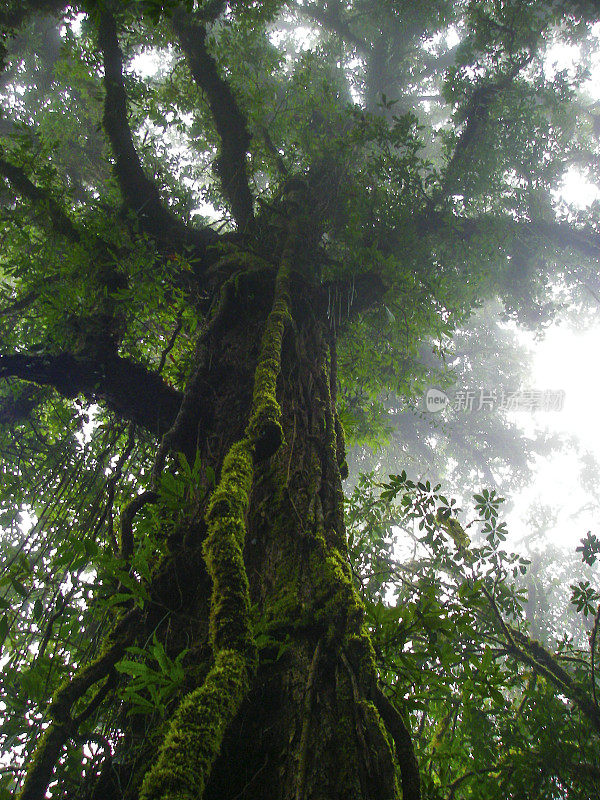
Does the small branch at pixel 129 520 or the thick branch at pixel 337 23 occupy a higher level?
the thick branch at pixel 337 23

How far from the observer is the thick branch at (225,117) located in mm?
4992

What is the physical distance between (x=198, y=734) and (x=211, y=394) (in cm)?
197

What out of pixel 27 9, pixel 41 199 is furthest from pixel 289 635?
pixel 27 9

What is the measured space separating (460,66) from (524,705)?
8.90 metres

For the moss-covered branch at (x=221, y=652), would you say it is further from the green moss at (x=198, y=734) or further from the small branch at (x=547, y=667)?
the small branch at (x=547, y=667)

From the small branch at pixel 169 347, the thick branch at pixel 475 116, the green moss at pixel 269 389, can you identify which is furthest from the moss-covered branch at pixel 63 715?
the thick branch at pixel 475 116

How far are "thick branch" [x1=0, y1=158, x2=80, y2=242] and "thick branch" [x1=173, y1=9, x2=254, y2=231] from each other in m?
1.92

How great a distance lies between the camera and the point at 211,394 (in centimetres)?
264

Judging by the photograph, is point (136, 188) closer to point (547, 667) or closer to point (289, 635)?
point (289, 635)

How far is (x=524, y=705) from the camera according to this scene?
10.0 feet

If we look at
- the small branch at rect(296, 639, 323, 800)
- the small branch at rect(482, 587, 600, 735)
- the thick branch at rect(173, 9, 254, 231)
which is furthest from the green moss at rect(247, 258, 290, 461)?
the thick branch at rect(173, 9, 254, 231)

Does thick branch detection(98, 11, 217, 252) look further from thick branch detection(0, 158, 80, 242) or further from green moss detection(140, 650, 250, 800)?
green moss detection(140, 650, 250, 800)

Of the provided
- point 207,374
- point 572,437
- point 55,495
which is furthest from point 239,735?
point 572,437

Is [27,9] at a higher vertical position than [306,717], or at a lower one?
higher
